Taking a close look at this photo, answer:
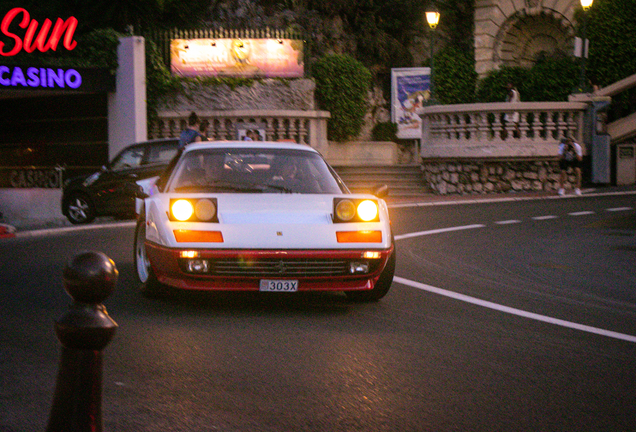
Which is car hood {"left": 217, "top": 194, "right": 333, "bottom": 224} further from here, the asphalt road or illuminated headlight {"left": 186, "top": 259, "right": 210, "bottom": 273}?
the asphalt road

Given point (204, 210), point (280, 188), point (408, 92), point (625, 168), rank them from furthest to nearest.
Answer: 1. point (408, 92)
2. point (625, 168)
3. point (280, 188)
4. point (204, 210)

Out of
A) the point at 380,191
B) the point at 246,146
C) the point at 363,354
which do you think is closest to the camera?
the point at 363,354

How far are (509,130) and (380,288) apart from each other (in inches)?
676

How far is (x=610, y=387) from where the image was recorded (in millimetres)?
5086

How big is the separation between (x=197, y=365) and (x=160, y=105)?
21.5m

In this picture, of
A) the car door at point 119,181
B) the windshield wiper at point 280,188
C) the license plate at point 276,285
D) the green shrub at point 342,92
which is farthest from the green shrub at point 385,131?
the license plate at point 276,285

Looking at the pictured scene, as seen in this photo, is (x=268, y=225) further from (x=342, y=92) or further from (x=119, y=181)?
(x=342, y=92)

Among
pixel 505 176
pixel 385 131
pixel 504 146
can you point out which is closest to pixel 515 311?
pixel 504 146

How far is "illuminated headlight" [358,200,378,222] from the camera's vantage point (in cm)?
734

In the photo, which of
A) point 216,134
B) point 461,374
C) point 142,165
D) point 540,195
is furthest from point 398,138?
point 461,374

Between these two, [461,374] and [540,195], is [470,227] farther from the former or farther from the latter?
[461,374]

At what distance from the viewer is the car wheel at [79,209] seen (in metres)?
17.2

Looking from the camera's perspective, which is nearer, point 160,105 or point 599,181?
point 599,181

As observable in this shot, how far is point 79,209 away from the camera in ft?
56.7
